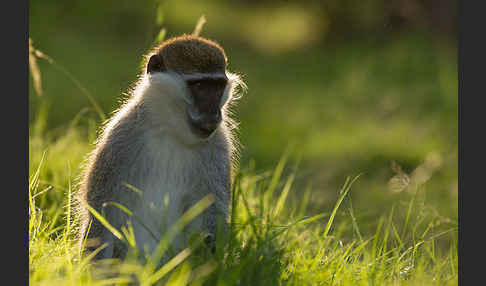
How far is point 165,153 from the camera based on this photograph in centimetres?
321

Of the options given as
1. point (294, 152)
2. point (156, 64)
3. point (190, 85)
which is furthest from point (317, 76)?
point (190, 85)

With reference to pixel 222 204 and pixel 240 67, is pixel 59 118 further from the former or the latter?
pixel 222 204

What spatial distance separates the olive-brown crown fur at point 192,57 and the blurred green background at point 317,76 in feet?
7.96

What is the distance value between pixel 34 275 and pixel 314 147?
16.8 ft

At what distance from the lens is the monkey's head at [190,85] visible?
10.1 feet

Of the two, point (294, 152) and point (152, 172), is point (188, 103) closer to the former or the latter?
point (152, 172)

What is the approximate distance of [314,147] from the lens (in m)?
7.38

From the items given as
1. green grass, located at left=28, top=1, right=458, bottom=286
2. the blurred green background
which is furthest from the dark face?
the blurred green background

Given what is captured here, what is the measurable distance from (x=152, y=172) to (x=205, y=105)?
1.42ft

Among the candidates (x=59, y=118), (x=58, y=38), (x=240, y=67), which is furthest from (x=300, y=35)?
(x=59, y=118)

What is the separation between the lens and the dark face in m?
3.04

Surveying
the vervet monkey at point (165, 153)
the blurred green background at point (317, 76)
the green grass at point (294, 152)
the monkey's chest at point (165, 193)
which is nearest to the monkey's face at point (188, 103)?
the vervet monkey at point (165, 153)

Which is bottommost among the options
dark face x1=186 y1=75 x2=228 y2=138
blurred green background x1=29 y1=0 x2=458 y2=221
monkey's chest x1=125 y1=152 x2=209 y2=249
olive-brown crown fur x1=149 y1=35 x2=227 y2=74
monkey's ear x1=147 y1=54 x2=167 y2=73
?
blurred green background x1=29 y1=0 x2=458 y2=221

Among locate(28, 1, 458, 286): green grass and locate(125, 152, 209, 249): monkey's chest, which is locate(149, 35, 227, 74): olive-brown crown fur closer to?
locate(125, 152, 209, 249): monkey's chest
